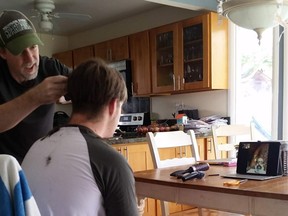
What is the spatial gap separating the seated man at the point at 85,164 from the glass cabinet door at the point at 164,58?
10.3 ft

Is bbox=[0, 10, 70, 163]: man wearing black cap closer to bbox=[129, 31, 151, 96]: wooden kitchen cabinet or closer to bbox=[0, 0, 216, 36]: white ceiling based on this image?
bbox=[0, 0, 216, 36]: white ceiling

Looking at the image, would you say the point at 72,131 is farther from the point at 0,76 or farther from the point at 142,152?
the point at 142,152

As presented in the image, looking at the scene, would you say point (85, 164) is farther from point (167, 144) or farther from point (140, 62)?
point (140, 62)

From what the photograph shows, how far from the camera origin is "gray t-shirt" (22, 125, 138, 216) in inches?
39.3

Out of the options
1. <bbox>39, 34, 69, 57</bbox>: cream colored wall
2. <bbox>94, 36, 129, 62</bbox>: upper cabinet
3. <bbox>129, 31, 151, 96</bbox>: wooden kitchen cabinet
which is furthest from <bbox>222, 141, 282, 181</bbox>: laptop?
<bbox>39, 34, 69, 57</bbox>: cream colored wall

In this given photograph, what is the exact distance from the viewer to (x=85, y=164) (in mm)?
1006

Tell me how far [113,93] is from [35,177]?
328 millimetres

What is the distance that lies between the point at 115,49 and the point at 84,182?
4063mm

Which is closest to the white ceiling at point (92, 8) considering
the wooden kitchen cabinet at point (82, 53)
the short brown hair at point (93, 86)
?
the wooden kitchen cabinet at point (82, 53)

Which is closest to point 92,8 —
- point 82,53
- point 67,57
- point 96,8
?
point 96,8

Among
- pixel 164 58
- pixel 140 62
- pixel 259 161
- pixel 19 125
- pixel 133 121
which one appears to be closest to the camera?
pixel 19 125

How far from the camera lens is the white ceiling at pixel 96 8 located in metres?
4.29

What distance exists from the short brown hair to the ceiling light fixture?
109cm

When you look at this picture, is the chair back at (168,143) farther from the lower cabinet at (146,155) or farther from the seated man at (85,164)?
the seated man at (85,164)
